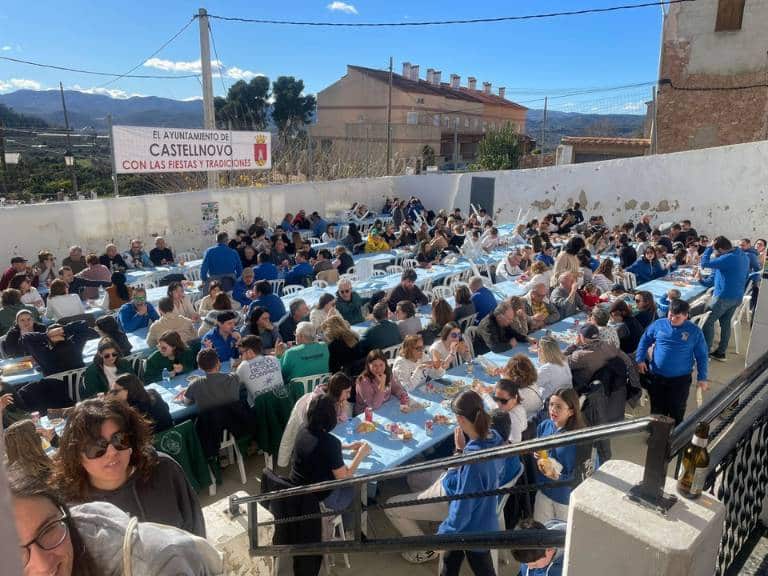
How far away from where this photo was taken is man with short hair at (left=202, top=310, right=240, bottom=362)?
571 centimetres

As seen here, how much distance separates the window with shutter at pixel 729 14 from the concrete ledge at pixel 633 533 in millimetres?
21237

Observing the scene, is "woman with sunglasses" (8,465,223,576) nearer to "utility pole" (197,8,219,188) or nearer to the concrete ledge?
the concrete ledge

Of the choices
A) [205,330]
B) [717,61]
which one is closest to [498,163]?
[717,61]

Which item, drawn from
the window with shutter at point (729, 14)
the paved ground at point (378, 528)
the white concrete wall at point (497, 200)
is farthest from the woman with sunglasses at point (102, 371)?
the window with shutter at point (729, 14)

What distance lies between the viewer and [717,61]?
1792 centimetres

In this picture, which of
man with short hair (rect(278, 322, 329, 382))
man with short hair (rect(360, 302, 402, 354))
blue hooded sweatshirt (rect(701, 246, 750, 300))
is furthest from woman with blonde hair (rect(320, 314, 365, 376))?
blue hooded sweatshirt (rect(701, 246, 750, 300))

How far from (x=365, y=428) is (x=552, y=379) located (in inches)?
66.4

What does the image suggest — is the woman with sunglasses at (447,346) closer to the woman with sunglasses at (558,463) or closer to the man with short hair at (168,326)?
the woman with sunglasses at (558,463)

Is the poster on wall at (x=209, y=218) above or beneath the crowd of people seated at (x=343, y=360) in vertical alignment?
above

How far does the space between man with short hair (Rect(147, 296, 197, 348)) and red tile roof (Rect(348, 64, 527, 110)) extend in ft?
123

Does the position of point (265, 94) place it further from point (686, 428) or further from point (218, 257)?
point (686, 428)

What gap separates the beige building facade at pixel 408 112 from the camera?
3912cm

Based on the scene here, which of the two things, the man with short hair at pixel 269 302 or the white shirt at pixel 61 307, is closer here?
the man with short hair at pixel 269 302

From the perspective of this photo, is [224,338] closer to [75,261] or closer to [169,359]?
[169,359]
